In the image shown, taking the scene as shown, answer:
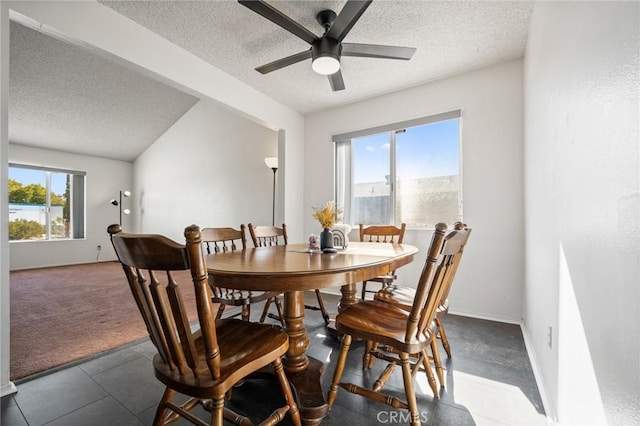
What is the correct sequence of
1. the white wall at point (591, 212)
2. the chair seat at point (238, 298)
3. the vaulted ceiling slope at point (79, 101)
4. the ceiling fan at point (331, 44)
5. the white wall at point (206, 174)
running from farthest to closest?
the white wall at point (206, 174) → the vaulted ceiling slope at point (79, 101) → the chair seat at point (238, 298) → the ceiling fan at point (331, 44) → the white wall at point (591, 212)

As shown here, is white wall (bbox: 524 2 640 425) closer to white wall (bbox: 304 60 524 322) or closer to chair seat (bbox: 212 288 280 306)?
white wall (bbox: 304 60 524 322)

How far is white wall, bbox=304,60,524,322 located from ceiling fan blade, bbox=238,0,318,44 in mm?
1845

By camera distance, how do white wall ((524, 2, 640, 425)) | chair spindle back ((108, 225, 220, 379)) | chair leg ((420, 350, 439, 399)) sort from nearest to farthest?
1. white wall ((524, 2, 640, 425))
2. chair spindle back ((108, 225, 220, 379))
3. chair leg ((420, 350, 439, 399))

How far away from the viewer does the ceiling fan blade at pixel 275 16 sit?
1.67 metres

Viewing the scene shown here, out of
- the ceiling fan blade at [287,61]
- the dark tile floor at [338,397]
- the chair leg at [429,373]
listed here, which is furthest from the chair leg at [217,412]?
the ceiling fan blade at [287,61]

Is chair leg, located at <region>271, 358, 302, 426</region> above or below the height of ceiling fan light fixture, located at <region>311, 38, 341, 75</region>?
below

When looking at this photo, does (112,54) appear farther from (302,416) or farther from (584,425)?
(584,425)

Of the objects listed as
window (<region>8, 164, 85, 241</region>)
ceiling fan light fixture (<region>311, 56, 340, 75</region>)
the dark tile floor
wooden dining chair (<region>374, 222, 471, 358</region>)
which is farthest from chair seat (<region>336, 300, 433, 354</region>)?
window (<region>8, 164, 85, 241</region>)

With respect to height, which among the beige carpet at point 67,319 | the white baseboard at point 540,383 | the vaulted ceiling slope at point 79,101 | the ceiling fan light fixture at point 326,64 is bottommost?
the beige carpet at point 67,319

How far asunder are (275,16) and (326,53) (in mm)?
430

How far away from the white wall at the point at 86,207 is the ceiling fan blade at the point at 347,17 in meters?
7.02

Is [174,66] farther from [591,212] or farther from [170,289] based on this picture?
[591,212]

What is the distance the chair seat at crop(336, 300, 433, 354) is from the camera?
1197 millimetres

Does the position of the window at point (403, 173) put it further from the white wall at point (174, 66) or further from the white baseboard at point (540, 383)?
the white baseboard at point (540, 383)
